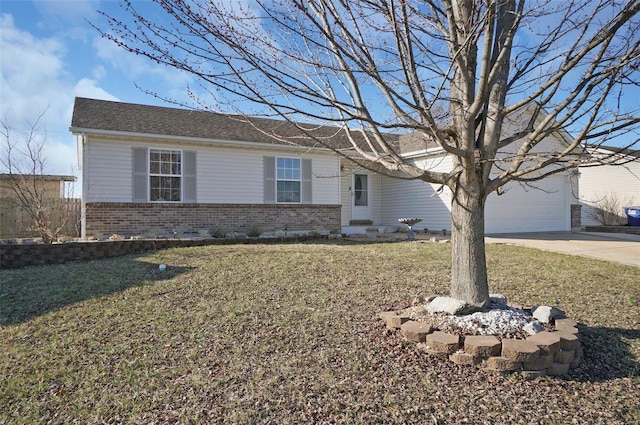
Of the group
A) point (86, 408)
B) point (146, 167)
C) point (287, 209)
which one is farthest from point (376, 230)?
point (86, 408)

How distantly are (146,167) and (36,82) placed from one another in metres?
3.57

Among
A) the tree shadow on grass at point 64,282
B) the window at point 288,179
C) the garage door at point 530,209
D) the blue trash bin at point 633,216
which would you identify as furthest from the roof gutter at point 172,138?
the blue trash bin at point 633,216

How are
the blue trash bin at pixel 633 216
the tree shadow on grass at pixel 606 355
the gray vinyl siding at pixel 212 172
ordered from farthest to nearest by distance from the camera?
the blue trash bin at pixel 633 216 < the gray vinyl siding at pixel 212 172 < the tree shadow on grass at pixel 606 355

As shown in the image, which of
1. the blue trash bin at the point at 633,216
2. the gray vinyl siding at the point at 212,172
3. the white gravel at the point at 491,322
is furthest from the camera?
the blue trash bin at the point at 633,216

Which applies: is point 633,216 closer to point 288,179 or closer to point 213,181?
point 288,179

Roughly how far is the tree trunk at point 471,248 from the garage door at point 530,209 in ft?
36.0

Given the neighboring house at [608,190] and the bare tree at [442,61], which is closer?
the bare tree at [442,61]

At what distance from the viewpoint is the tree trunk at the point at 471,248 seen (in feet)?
12.4

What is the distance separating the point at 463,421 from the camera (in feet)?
8.01

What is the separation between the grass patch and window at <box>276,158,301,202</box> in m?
7.07

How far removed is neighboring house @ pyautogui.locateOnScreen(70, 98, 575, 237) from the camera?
10688 mm

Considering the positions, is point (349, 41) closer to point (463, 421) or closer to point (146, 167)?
point (463, 421)

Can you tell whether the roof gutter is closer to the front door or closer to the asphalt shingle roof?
the asphalt shingle roof

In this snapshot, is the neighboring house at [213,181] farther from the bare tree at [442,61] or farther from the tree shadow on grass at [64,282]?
the bare tree at [442,61]
